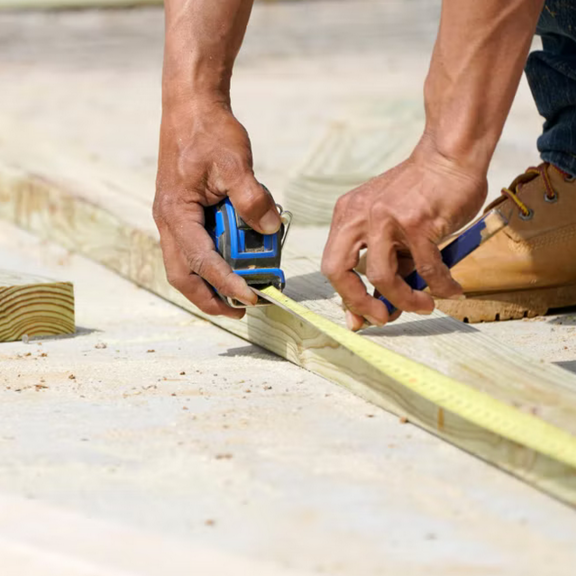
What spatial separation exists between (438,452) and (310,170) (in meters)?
2.82

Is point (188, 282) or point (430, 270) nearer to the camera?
point (430, 270)

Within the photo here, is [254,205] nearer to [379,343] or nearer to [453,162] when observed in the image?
[379,343]

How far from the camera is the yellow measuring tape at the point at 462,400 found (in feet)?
4.59

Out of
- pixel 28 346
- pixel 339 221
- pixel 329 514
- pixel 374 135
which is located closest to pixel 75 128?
pixel 374 135

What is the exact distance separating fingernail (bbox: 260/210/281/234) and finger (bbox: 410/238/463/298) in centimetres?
41

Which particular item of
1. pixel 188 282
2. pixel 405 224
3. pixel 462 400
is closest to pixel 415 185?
pixel 405 224

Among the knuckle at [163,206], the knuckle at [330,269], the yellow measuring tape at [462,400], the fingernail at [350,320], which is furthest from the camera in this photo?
the knuckle at [163,206]

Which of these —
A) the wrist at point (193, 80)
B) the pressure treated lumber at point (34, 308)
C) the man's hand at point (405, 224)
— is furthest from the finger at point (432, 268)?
the pressure treated lumber at point (34, 308)

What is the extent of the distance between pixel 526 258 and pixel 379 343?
2.74 feet

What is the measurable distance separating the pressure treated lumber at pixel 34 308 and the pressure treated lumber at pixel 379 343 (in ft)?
1.28

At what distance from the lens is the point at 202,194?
2.08m

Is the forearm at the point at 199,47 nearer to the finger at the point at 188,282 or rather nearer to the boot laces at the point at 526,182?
the finger at the point at 188,282

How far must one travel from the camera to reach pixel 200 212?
2.09m

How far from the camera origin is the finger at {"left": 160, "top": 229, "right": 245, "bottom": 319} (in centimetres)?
210
